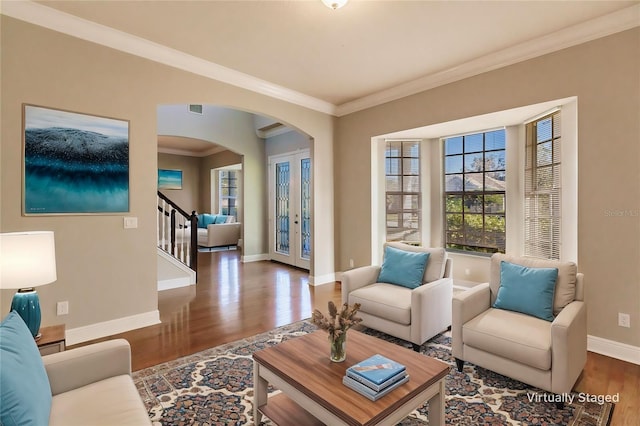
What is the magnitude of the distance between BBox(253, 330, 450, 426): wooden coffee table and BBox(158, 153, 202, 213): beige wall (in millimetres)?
9687

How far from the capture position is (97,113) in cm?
313

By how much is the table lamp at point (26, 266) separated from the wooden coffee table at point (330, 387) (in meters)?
1.45

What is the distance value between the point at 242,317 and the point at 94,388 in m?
2.21

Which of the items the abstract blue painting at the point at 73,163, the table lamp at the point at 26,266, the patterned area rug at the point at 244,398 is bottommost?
the patterned area rug at the point at 244,398

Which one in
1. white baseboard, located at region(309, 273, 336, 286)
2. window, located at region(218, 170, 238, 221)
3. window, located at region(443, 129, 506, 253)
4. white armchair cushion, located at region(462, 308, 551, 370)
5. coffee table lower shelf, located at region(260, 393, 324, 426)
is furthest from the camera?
window, located at region(218, 170, 238, 221)

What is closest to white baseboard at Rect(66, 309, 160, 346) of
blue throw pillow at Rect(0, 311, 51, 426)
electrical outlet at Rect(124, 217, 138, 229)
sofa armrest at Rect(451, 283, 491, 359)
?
electrical outlet at Rect(124, 217, 138, 229)

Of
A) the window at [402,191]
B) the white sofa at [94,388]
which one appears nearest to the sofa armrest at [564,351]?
the white sofa at [94,388]

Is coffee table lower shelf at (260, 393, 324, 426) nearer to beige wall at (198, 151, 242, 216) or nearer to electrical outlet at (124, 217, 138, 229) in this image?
electrical outlet at (124, 217, 138, 229)

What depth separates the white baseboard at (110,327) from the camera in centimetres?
307

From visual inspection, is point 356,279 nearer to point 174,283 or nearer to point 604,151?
point 604,151

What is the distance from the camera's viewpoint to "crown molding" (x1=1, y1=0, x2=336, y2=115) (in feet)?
9.10

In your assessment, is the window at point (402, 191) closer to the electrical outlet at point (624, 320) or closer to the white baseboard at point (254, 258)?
the electrical outlet at point (624, 320)

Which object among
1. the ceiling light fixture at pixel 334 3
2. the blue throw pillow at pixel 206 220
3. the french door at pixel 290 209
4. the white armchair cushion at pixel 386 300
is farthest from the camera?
the blue throw pillow at pixel 206 220

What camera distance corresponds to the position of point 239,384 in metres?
Result: 2.40
